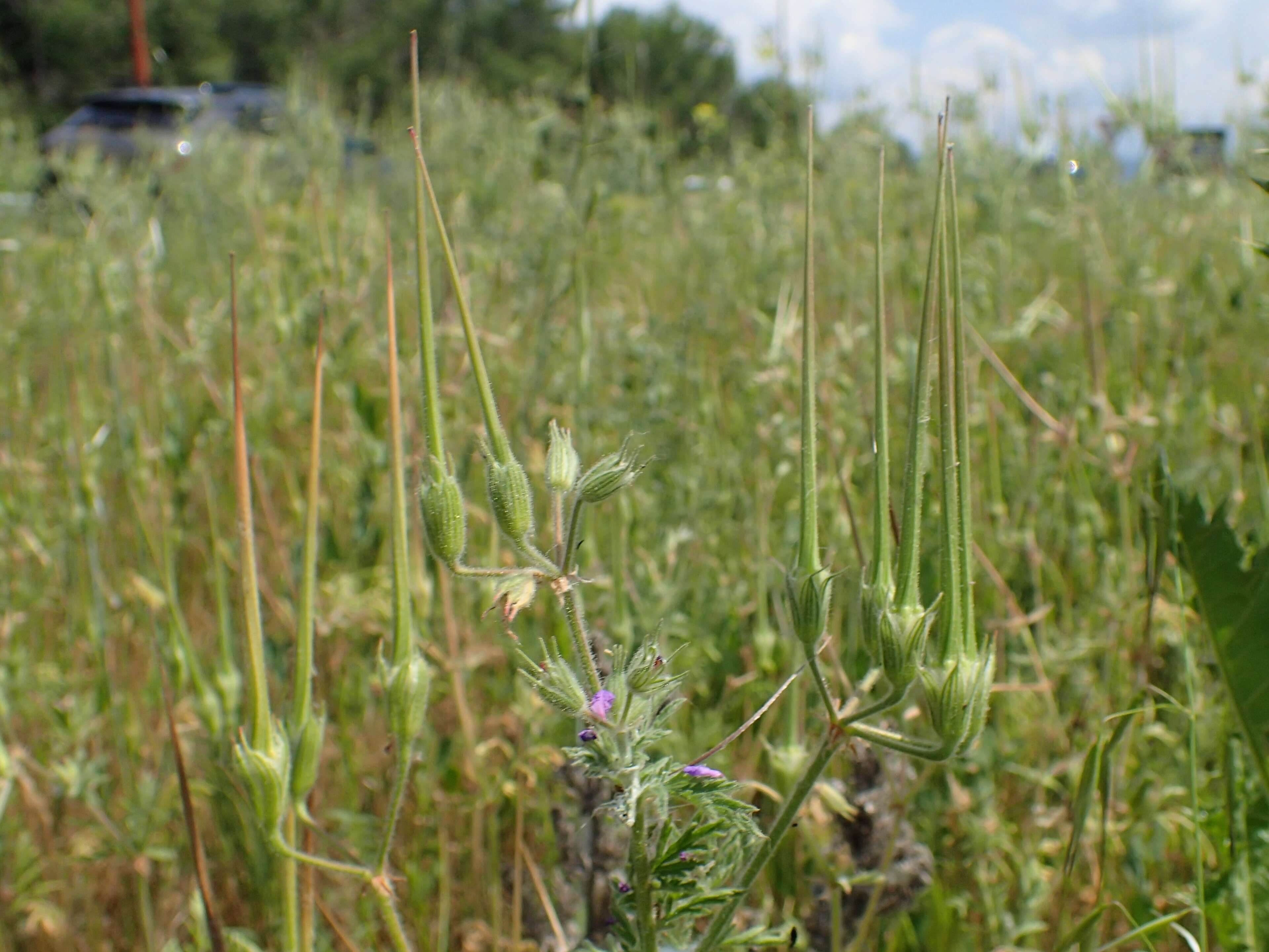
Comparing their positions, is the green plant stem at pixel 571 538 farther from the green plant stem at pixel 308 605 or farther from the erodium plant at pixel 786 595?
the green plant stem at pixel 308 605

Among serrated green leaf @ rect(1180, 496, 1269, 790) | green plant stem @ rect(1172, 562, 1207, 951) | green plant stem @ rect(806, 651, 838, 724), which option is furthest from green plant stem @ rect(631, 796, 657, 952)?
serrated green leaf @ rect(1180, 496, 1269, 790)

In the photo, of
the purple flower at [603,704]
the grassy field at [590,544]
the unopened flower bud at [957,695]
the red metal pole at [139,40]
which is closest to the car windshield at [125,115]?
the red metal pole at [139,40]

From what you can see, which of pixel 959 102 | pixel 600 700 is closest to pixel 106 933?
pixel 600 700

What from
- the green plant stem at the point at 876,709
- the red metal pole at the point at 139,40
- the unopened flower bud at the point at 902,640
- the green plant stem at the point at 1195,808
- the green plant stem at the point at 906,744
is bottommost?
the green plant stem at the point at 1195,808

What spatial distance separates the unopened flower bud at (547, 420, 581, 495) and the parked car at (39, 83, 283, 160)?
3.55 meters

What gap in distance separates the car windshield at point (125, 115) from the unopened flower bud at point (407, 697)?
9730mm

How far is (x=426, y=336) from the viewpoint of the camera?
0.53m

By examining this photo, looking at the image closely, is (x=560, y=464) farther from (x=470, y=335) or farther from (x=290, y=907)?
(x=290, y=907)

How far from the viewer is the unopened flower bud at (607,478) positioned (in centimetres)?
56

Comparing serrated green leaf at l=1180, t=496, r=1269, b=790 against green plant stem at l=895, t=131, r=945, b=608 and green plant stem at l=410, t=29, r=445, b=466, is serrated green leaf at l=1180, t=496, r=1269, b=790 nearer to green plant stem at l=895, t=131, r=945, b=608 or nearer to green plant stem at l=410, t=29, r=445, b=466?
green plant stem at l=895, t=131, r=945, b=608

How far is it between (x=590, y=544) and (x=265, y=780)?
39.7 inches

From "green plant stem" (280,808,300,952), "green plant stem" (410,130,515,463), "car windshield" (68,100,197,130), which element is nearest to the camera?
"green plant stem" (410,130,515,463)

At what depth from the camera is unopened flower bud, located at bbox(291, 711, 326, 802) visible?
2.15 ft

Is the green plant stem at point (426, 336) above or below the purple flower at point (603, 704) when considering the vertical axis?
above
